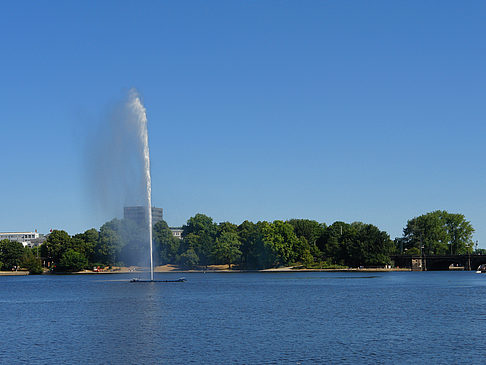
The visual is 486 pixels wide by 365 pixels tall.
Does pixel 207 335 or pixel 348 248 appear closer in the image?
pixel 207 335

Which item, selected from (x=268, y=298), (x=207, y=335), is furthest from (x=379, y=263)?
(x=207, y=335)

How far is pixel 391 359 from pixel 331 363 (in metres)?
3.61

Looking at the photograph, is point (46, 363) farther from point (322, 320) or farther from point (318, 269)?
point (318, 269)

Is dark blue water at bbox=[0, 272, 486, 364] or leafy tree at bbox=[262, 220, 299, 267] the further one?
leafy tree at bbox=[262, 220, 299, 267]

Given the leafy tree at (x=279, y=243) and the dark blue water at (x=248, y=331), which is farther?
the leafy tree at (x=279, y=243)

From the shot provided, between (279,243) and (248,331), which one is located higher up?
(279,243)

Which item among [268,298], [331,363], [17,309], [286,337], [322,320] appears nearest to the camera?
[331,363]

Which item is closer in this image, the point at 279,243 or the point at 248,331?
the point at 248,331

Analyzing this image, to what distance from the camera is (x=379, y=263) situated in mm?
187500

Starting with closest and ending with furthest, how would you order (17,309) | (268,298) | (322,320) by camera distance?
(322,320)
(17,309)
(268,298)

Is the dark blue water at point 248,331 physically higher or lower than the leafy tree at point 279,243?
lower

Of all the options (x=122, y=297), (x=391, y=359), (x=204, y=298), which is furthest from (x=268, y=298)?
(x=391, y=359)

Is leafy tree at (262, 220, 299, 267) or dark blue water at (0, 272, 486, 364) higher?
leafy tree at (262, 220, 299, 267)

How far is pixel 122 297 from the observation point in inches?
3371
